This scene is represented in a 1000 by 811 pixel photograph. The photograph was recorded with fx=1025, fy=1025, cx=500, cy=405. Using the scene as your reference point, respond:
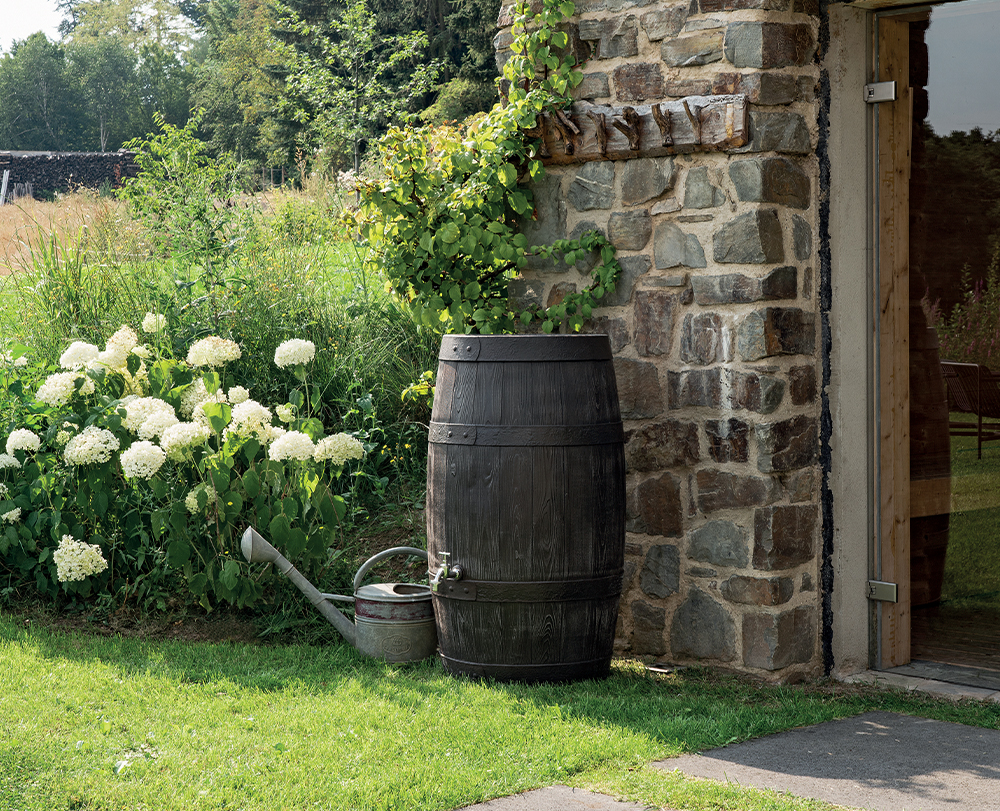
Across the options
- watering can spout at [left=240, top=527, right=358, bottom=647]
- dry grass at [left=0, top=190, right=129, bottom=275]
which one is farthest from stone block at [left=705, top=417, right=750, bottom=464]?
dry grass at [left=0, top=190, right=129, bottom=275]

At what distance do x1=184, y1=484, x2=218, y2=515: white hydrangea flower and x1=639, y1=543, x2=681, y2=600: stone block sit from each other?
173 centimetres

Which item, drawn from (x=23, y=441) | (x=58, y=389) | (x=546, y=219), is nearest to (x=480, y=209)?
(x=546, y=219)

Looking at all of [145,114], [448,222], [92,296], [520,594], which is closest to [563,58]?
[448,222]

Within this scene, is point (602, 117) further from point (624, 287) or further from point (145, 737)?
point (145, 737)

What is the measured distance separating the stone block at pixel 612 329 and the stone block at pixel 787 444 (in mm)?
673

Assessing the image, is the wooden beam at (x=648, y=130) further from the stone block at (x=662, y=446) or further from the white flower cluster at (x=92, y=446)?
the white flower cluster at (x=92, y=446)

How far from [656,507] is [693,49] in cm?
167

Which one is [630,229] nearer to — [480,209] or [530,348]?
[480,209]

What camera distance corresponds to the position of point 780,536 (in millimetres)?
3576

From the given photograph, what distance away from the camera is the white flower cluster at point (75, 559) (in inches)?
163

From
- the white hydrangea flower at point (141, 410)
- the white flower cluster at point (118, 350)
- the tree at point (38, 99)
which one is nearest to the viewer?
the white hydrangea flower at point (141, 410)

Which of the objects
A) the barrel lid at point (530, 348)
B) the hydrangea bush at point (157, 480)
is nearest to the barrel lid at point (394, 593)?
the hydrangea bush at point (157, 480)

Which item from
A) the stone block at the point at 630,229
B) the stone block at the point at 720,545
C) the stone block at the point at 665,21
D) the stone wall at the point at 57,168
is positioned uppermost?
the stone wall at the point at 57,168

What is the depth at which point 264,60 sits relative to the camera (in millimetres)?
31781
